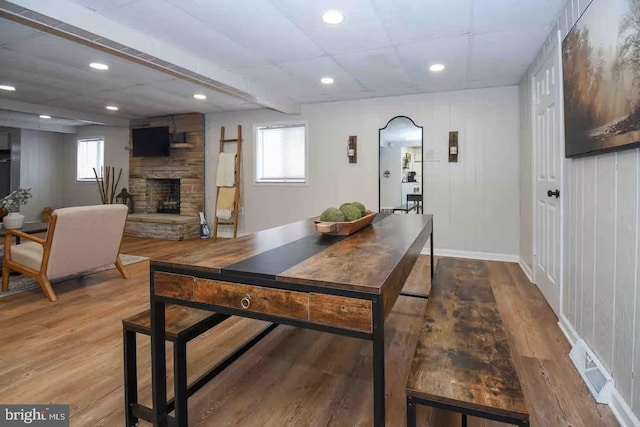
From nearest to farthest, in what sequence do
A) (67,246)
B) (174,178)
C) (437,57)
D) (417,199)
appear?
1. (67,246)
2. (437,57)
3. (417,199)
4. (174,178)

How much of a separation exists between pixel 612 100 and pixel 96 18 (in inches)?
126

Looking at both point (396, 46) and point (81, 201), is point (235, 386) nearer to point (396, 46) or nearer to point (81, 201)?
point (396, 46)

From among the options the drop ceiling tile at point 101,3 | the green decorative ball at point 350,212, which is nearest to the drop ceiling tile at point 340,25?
the drop ceiling tile at point 101,3

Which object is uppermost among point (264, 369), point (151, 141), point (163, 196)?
point (151, 141)

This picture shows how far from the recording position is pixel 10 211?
13.0 ft

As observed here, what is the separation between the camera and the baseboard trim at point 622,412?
141 cm

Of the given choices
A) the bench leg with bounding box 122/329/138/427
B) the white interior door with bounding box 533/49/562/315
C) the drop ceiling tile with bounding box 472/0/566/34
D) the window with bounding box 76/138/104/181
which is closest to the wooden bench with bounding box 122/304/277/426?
the bench leg with bounding box 122/329/138/427

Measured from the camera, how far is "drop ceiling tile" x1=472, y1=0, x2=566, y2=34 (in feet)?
8.11

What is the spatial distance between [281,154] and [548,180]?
3.93 metres

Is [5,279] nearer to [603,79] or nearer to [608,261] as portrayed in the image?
[608,261]

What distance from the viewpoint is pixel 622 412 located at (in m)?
1.49

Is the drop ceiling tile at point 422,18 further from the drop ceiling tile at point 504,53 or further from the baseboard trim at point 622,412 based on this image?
the baseboard trim at point 622,412

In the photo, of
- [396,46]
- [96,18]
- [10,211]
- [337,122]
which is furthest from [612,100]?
[10,211]

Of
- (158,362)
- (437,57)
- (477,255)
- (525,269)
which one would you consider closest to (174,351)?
(158,362)
